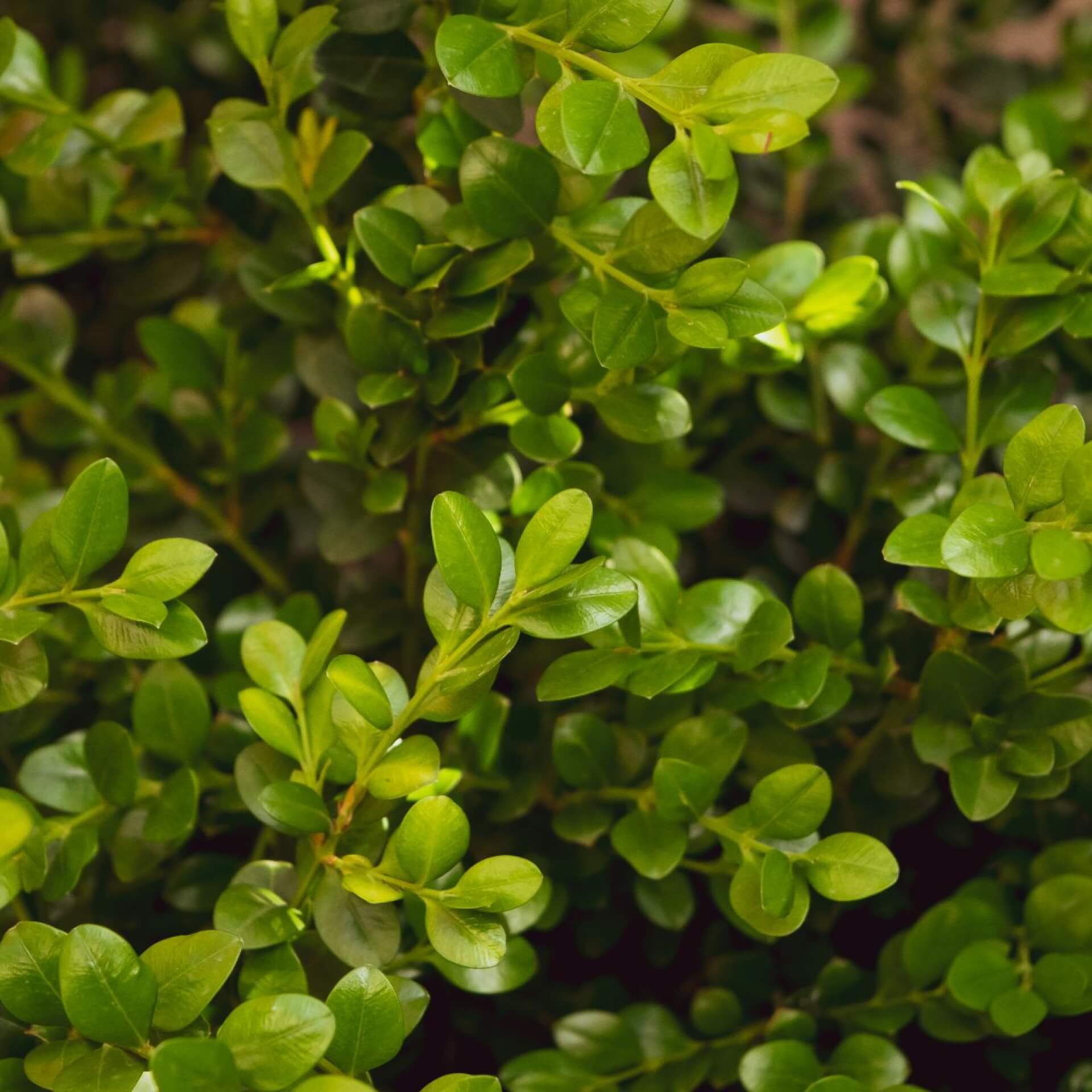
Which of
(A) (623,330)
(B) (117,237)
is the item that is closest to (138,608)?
(A) (623,330)

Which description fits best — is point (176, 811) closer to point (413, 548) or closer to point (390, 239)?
point (413, 548)

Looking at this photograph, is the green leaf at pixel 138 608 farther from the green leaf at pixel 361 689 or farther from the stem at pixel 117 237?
the stem at pixel 117 237

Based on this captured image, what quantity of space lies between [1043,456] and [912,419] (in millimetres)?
132

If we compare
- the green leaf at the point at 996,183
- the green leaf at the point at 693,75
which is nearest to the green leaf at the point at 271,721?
the green leaf at the point at 693,75

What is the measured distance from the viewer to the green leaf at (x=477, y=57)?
477mm

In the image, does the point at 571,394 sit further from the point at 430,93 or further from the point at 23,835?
the point at 23,835

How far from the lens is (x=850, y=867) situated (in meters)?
0.52

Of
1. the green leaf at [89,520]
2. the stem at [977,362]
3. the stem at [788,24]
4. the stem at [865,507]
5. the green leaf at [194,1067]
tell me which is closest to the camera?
the green leaf at [194,1067]

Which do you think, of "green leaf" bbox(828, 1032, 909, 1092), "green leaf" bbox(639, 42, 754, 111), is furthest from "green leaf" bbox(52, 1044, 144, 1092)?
"green leaf" bbox(639, 42, 754, 111)

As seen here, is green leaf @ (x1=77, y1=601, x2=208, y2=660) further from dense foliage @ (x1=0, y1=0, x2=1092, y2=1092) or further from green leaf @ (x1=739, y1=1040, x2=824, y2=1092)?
green leaf @ (x1=739, y1=1040, x2=824, y2=1092)

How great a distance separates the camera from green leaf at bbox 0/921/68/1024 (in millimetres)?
464

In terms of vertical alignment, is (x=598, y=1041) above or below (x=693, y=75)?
below

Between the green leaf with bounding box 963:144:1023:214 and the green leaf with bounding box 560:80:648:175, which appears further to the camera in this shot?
the green leaf with bounding box 963:144:1023:214

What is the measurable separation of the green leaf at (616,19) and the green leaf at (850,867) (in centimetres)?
35
